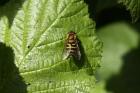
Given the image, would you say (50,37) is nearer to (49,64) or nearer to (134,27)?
(49,64)

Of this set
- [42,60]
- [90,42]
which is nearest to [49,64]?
[42,60]

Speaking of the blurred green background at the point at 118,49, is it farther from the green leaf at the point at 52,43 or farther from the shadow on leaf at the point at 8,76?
the shadow on leaf at the point at 8,76

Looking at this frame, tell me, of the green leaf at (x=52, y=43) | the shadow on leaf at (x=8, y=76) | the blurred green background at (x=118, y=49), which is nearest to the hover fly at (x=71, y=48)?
the green leaf at (x=52, y=43)

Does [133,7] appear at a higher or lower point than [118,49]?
higher

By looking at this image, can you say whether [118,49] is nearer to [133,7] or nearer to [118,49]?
[118,49]

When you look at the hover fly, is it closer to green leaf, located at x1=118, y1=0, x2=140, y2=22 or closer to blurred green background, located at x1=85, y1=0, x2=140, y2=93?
green leaf, located at x1=118, y1=0, x2=140, y2=22

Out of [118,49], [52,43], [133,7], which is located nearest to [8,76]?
[52,43]

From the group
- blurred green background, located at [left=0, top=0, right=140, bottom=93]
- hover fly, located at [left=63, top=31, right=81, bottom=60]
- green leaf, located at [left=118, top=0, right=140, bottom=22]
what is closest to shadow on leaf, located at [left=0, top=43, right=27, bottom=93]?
hover fly, located at [left=63, top=31, right=81, bottom=60]
